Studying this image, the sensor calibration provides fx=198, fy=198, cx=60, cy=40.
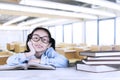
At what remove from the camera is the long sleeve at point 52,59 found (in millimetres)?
1260

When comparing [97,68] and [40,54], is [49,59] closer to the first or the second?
[40,54]

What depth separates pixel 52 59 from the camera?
1.29m

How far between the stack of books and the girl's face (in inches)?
13.1

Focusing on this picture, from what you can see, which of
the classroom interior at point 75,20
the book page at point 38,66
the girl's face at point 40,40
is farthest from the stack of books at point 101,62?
the classroom interior at point 75,20

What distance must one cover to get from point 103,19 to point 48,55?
877cm

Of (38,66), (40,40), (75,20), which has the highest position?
(75,20)

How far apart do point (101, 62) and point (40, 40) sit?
0.47 metres

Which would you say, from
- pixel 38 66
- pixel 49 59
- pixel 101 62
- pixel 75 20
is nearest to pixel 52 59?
pixel 49 59

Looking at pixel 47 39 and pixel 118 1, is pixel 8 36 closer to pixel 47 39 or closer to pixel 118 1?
pixel 118 1

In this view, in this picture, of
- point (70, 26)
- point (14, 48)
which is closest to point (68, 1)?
point (14, 48)

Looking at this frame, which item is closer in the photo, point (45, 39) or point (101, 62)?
point (101, 62)

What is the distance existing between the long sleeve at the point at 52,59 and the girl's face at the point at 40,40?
0.13ft

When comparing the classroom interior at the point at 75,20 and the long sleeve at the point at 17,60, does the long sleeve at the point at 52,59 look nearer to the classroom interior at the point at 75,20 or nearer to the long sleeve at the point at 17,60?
the long sleeve at the point at 17,60

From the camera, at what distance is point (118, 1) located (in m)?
6.72
